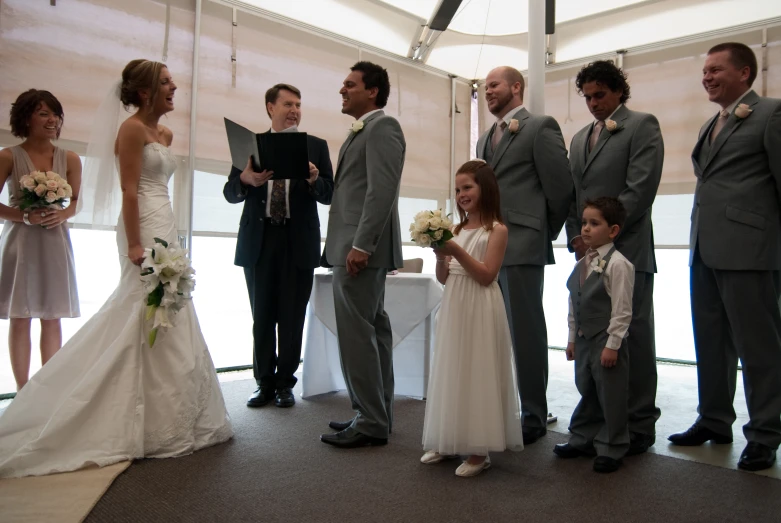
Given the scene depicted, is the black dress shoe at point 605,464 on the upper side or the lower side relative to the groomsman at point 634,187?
lower

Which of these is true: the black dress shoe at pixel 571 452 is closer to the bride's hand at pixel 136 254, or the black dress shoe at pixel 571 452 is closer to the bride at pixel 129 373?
the bride at pixel 129 373

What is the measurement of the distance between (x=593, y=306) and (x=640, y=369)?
463mm

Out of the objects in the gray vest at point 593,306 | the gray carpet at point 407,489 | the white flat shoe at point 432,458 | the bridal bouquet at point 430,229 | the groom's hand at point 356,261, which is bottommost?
the gray carpet at point 407,489

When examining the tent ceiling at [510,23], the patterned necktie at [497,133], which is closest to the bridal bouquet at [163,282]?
the patterned necktie at [497,133]

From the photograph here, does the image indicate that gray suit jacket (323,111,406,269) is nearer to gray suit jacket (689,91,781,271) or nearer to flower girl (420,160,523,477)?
flower girl (420,160,523,477)

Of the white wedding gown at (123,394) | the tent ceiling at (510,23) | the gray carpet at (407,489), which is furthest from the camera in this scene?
the tent ceiling at (510,23)

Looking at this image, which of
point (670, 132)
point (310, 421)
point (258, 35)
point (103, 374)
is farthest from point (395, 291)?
point (670, 132)

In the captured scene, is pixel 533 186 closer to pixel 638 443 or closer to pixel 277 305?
pixel 638 443

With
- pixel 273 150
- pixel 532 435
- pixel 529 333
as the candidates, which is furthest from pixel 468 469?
pixel 273 150

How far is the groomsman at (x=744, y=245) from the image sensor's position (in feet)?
9.59

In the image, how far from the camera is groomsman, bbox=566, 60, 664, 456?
306 cm

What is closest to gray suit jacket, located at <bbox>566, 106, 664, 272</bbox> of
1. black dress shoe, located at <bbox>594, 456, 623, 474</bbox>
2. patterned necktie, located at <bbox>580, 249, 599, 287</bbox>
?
patterned necktie, located at <bbox>580, 249, 599, 287</bbox>

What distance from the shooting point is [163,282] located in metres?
2.86

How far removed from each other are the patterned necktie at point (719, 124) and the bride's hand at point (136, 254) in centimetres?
280
